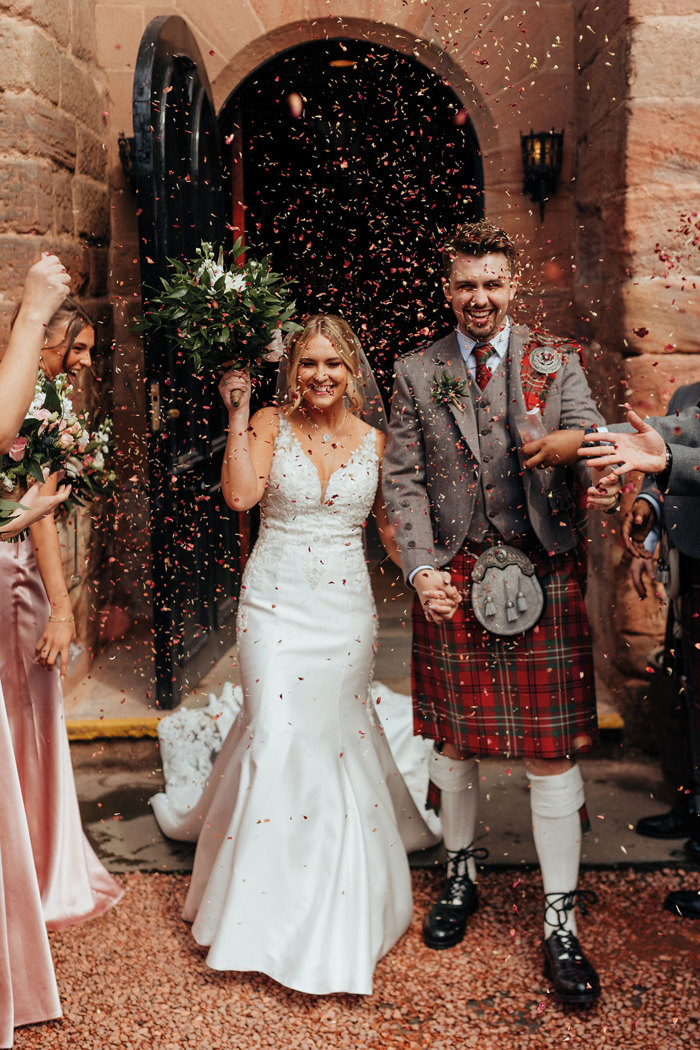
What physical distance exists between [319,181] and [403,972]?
613cm

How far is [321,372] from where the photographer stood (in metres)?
3.35

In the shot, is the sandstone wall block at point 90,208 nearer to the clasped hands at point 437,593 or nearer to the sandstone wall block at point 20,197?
the sandstone wall block at point 20,197

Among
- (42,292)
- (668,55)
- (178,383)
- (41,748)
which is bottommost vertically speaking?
(41,748)

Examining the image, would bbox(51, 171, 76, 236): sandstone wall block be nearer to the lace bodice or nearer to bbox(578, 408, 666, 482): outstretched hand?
the lace bodice

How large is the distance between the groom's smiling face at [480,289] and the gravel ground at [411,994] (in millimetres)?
1908

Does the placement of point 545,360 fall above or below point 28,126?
below

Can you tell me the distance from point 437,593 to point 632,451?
Answer: 670 mm

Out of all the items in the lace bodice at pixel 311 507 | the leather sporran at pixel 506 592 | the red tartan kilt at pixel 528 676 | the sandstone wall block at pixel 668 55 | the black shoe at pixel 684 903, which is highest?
the sandstone wall block at pixel 668 55

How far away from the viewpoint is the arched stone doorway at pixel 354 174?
249 inches

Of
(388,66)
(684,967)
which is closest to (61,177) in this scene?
(388,66)

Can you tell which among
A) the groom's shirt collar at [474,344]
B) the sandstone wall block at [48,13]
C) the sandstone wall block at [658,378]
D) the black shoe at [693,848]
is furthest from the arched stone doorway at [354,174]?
the black shoe at [693,848]

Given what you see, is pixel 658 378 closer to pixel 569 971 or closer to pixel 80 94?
pixel 569 971

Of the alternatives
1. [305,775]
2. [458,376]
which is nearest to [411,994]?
[305,775]

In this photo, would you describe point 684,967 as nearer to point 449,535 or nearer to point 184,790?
point 449,535
